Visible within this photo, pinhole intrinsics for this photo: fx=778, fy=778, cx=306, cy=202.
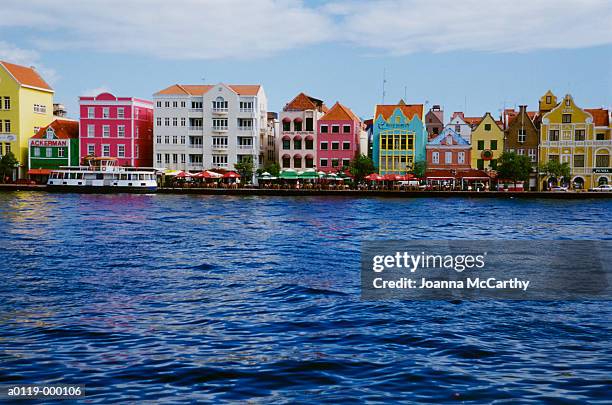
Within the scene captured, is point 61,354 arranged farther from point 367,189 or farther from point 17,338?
point 367,189

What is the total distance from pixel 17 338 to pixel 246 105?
78.7 m

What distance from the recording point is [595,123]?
275 feet

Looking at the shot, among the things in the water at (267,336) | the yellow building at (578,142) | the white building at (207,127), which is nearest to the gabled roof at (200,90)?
the white building at (207,127)

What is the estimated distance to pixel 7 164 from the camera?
287 ft

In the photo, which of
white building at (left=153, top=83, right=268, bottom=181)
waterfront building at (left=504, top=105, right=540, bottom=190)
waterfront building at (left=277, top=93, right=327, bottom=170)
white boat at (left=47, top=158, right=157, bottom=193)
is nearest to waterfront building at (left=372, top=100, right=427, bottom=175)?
waterfront building at (left=277, top=93, right=327, bottom=170)

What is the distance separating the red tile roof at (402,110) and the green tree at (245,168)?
53.3 ft

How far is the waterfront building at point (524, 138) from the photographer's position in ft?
281

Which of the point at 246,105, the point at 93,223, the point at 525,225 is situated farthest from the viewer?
the point at 246,105

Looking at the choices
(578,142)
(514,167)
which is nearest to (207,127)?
(514,167)

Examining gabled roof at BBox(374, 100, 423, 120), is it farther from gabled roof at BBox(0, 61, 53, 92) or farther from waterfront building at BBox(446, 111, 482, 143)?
gabled roof at BBox(0, 61, 53, 92)

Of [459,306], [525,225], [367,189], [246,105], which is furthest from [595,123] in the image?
[459,306]

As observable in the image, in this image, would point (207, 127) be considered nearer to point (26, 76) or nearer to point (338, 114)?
point (338, 114)

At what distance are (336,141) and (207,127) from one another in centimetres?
1507

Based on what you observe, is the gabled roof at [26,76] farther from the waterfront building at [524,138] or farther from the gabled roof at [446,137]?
the waterfront building at [524,138]
